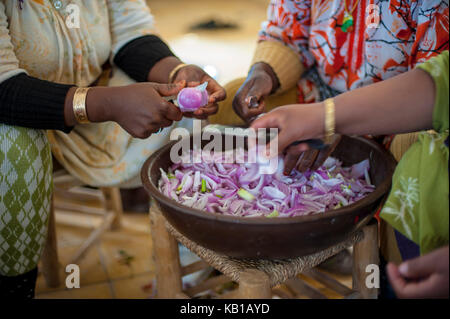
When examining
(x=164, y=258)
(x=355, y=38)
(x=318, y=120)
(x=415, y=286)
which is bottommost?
(x=164, y=258)

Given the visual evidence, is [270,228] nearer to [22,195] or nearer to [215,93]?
[215,93]

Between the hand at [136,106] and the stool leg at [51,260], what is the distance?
65 cm

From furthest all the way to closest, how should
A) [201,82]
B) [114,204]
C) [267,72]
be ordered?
[114,204]
[267,72]
[201,82]

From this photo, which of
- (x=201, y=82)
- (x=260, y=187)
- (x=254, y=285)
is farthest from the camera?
(x=201, y=82)

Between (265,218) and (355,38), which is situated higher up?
(355,38)

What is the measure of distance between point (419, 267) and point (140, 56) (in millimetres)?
1245

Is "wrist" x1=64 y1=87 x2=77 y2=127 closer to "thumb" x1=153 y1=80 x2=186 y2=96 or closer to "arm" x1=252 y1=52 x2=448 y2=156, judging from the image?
"thumb" x1=153 y1=80 x2=186 y2=96

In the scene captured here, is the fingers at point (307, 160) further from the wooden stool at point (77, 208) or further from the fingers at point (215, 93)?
the wooden stool at point (77, 208)

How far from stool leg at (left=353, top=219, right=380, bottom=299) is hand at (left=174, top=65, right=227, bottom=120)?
600 mm

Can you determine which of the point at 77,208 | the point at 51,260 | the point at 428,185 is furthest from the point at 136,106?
the point at 77,208

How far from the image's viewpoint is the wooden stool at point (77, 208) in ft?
5.54

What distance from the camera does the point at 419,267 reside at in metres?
0.84

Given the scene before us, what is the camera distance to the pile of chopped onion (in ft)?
3.82

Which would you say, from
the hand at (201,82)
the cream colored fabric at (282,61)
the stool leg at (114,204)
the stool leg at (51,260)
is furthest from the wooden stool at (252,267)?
the stool leg at (114,204)
